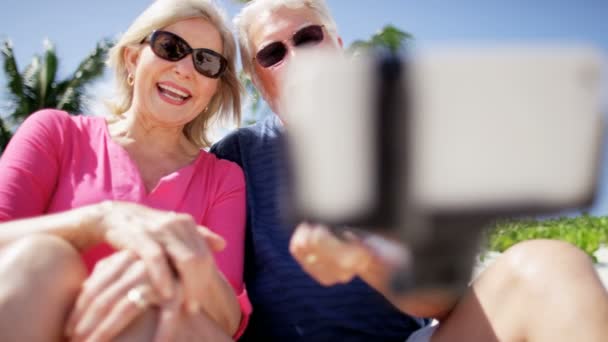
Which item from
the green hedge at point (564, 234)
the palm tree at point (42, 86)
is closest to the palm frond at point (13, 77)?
the palm tree at point (42, 86)

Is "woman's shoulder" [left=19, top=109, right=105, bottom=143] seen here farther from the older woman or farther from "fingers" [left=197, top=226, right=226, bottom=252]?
"fingers" [left=197, top=226, right=226, bottom=252]

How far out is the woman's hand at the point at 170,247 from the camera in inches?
24.8

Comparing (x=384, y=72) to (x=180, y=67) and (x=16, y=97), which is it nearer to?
(x=180, y=67)

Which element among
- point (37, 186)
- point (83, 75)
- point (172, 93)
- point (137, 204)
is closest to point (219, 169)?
point (172, 93)

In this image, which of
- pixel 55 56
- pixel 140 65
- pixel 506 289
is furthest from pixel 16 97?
pixel 506 289

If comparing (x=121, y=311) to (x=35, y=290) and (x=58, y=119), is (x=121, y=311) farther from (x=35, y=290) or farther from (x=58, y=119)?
(x=58, y=119)

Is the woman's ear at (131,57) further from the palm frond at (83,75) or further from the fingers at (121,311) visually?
the palm frond at (83,75)

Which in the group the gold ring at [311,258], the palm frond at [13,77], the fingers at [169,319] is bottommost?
the palm frond at [13,77]

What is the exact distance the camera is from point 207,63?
146cm

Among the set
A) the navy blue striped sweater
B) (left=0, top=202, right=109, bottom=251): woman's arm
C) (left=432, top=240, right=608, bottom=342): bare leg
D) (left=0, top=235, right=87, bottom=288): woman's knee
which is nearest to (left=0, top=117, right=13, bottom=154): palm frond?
the navy blue striped sweater

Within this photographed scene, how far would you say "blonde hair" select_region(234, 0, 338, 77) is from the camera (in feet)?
5.13

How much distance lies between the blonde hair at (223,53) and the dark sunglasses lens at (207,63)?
70 millimetres

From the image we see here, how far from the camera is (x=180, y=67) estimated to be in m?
1.41

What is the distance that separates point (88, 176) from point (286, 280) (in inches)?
23.0
